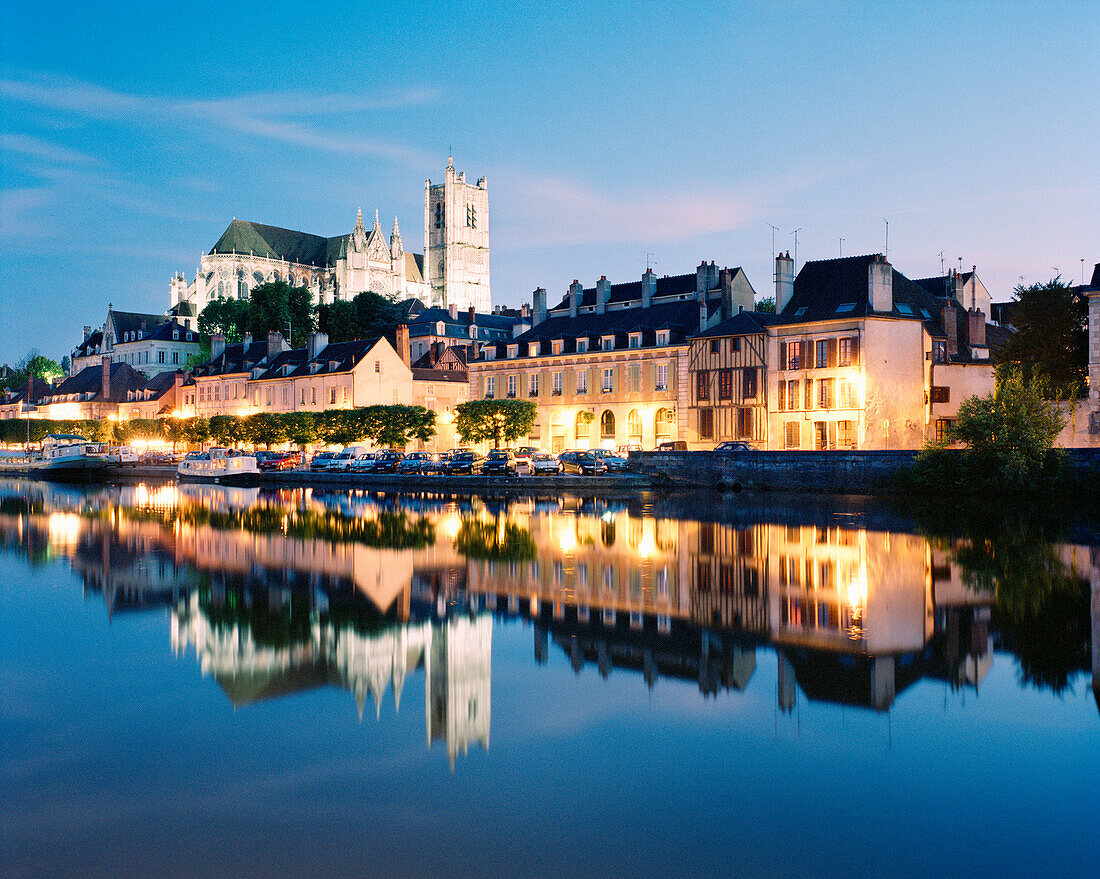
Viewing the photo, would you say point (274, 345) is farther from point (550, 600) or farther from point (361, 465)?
point (550, 600)

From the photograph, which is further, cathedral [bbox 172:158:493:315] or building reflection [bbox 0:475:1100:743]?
cathedral [bbox 172:158:493:315]

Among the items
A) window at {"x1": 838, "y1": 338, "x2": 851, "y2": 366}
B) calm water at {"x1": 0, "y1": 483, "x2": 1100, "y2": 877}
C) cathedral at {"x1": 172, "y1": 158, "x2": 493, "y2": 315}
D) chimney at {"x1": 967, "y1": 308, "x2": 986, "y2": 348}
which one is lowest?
calm water at {"x1": 0, "y1": 483, "x2": 1100, "y2": 877}

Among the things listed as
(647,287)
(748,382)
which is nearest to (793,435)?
(748,382)

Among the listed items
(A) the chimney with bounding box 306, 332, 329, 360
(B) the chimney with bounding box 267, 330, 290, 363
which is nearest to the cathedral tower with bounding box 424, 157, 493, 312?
(B) the chimney with bounding box 267, 330, 290, 363

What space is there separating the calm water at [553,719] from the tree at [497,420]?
3996cm

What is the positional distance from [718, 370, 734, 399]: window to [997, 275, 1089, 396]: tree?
1329 centimetres

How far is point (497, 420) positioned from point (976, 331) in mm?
25886

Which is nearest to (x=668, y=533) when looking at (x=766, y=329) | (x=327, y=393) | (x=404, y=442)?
(x=766, y=329)

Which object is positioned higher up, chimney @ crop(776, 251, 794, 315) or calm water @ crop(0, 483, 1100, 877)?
chimney @ crop(776, 251, 794, 315)

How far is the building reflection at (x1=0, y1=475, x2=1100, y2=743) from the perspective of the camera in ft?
33.0

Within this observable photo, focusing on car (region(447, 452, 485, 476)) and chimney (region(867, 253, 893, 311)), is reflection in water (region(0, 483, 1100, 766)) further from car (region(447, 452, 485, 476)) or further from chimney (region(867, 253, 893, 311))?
car (region(447, 452, 485, 476))

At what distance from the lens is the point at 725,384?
169 feet

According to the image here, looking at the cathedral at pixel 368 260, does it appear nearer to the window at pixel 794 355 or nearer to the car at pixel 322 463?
the car at pixel 322 463

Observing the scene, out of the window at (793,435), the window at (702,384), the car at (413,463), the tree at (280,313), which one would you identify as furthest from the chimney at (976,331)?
the tree at (280,313)
